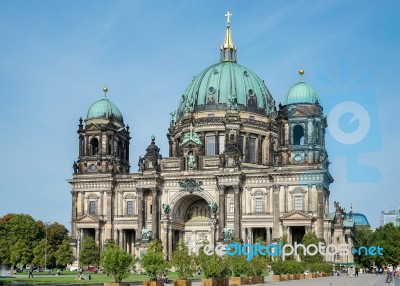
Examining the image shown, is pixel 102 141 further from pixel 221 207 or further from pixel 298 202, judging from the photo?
pixel 298 202

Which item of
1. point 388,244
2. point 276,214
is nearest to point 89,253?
point 276,214

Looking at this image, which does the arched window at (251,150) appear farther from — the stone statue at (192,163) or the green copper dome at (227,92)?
the stone statue at (192,163)

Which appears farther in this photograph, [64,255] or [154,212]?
[154,212]

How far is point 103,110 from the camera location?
117 metres

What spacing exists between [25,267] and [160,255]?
237 ft

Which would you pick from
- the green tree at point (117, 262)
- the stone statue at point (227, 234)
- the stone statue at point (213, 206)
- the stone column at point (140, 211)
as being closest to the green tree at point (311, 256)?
the stone statue at point (227, 234)

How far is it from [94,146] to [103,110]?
232 inches

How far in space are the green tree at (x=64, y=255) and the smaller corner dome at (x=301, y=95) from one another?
125ft

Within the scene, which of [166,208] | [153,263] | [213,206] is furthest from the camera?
[166,208]

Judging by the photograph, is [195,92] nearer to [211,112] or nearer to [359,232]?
[211,112]

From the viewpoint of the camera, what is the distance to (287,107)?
10744 centimetres

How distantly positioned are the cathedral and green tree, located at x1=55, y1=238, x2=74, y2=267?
422 cm

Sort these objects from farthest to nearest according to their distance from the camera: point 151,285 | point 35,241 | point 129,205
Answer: point 35,241
point 129,205
point 151,285

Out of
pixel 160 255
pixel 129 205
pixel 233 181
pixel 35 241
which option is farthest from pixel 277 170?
pixel 160 255
